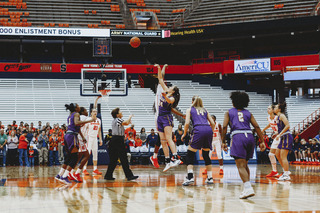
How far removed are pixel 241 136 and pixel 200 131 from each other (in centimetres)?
199

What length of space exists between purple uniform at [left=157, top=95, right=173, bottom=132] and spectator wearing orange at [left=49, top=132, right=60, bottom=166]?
1048 centimetres

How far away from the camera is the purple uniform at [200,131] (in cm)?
942

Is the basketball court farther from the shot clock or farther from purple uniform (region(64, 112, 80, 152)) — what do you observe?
the shot clock

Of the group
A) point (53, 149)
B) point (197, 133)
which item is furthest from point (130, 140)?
point (197, 133)

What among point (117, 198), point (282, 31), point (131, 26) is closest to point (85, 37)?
point (131, 26)

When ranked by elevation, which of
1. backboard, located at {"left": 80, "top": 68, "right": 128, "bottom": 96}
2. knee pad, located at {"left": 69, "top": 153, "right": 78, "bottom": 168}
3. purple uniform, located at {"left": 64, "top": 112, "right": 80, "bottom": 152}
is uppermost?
backboard, located at {"left": 80, "top": 68, "right": 128, "bottom": 96}

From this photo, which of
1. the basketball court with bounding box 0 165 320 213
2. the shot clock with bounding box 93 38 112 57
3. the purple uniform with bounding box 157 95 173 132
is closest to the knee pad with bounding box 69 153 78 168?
the basketball court with bounding box 0 165 320 213

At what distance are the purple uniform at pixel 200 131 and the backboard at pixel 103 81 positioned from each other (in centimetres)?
1251

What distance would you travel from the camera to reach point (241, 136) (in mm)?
7520

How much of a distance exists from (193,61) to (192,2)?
523cm

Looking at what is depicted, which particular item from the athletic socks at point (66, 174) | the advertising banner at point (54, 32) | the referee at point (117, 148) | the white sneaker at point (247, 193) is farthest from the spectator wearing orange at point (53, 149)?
the advertising banner at point (54, 32)

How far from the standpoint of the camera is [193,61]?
3856 centimetres

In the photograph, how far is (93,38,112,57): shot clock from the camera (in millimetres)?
24359

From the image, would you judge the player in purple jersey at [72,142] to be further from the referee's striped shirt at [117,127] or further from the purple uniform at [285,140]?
the purple uniform at [285,140]
